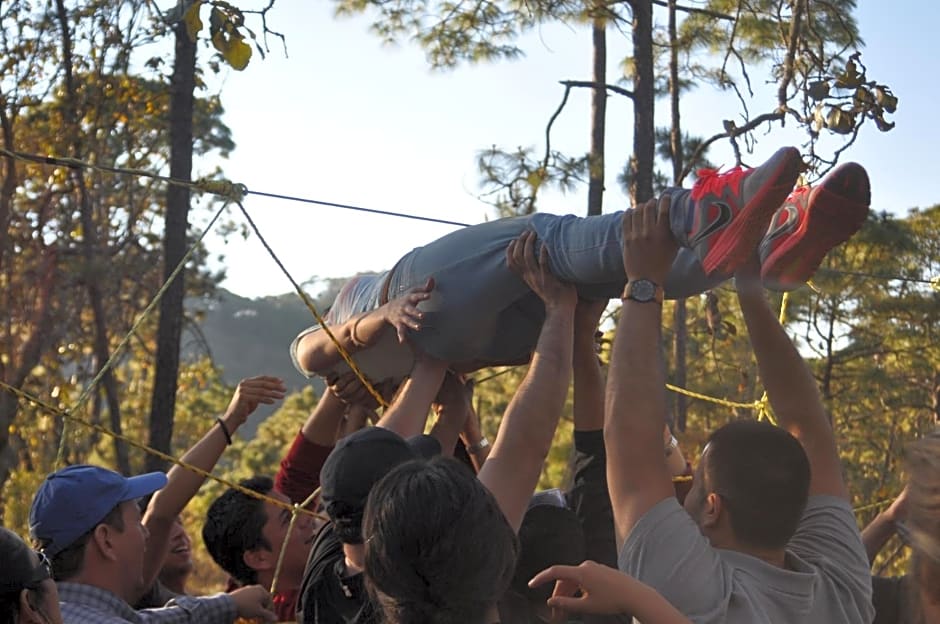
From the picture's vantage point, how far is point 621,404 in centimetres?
200

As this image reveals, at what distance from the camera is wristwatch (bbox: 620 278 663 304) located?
7.06 ft

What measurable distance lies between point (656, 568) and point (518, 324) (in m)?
1.58

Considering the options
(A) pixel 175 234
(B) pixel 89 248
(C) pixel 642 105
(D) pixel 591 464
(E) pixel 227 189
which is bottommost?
(D) pixel 591 464

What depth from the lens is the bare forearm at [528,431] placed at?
7.11 feet

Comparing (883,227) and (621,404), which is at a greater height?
(883,227)

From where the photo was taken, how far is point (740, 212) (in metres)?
2.62

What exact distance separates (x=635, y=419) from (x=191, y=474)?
59.7 inches

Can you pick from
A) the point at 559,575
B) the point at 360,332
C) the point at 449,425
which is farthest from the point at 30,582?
the point at 360,332

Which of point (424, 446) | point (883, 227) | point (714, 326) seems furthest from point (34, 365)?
point (424, 446)

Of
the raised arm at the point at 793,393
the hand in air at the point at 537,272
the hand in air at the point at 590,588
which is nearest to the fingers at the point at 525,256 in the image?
the hand in air at the point at 537,272

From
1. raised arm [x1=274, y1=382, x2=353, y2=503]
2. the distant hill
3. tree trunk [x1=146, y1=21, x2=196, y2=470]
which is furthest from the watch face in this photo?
the distant hill

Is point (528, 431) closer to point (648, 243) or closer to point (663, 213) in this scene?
point (648, 243)

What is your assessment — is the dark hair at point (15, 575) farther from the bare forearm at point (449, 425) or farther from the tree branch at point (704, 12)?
the tree branch at point (704, 12)

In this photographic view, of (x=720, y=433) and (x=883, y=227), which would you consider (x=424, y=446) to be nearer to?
(x=720, y=433)
